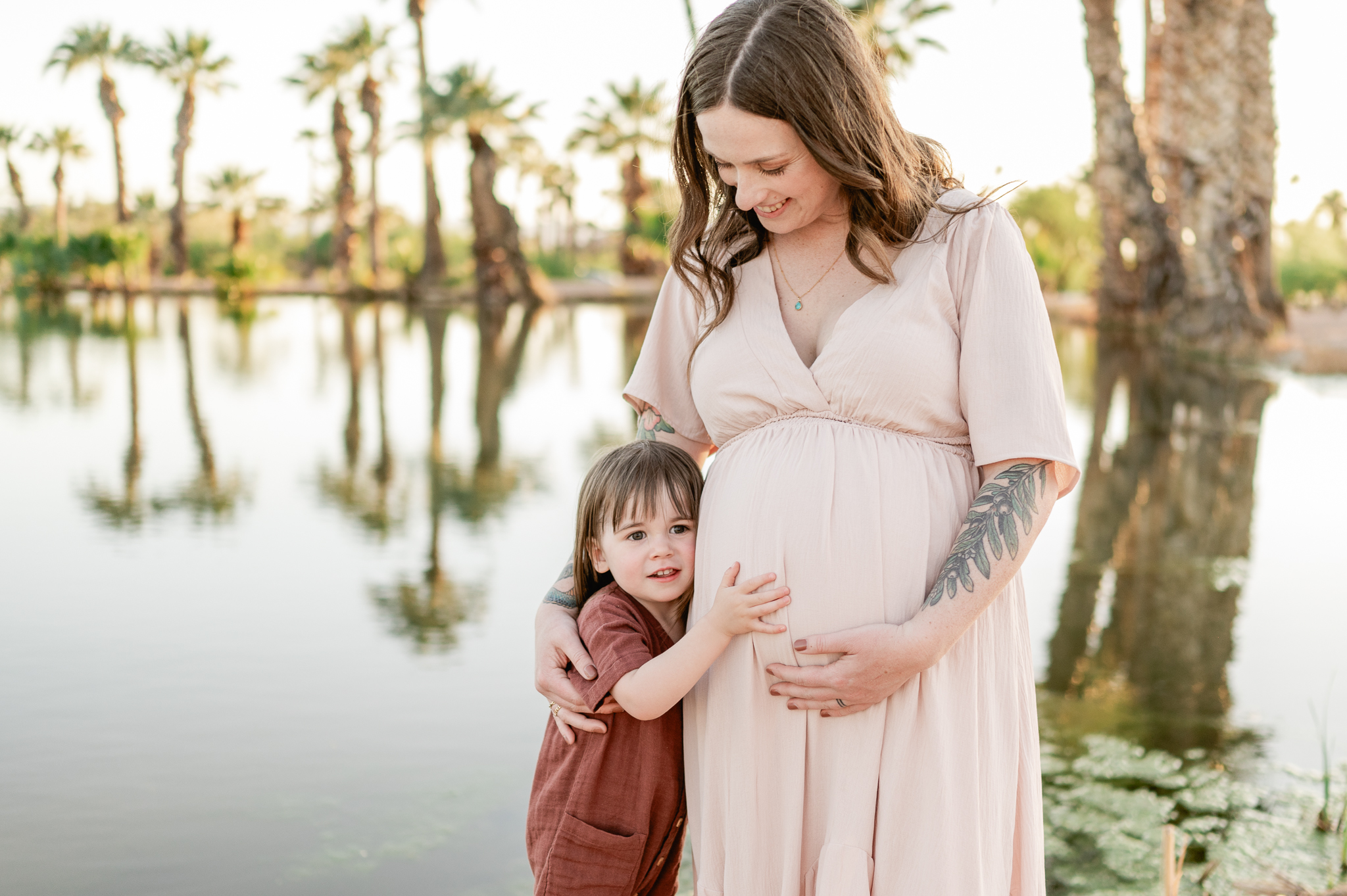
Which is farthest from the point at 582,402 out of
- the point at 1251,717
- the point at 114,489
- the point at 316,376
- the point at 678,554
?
the point at 678,554

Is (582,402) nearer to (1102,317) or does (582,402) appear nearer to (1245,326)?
(1245,326)

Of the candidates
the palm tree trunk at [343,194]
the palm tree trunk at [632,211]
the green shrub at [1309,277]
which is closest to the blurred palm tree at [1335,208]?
the green shrub at [1309,277]

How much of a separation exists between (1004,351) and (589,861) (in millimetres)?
946

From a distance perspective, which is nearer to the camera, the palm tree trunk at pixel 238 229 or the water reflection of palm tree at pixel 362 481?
the water reflection of palm tree at pixel 362 481

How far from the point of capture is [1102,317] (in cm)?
2548

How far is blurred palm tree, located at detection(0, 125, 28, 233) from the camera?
49625 millimetres

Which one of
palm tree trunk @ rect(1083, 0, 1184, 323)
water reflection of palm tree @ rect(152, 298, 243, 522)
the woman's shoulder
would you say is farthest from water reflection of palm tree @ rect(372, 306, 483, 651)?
palm tree trunk @ rect(1083, 0, 1184, 323)

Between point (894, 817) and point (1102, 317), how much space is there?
1022 inches

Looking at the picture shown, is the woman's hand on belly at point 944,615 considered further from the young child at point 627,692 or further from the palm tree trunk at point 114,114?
the palm tree trunk at point 114,114

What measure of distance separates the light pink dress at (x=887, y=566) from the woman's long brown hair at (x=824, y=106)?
6 centimetres

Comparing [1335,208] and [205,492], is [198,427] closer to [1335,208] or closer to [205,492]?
[205,492]

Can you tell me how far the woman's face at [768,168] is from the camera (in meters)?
1.53

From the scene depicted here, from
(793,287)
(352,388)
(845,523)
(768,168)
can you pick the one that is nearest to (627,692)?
(845,523)

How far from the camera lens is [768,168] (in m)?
1.57
